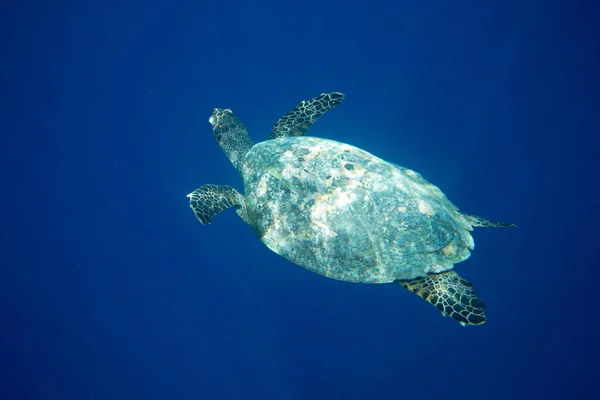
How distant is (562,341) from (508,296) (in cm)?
467

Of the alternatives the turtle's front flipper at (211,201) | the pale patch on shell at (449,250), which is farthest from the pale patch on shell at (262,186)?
the pale patch on shell at (449,250)

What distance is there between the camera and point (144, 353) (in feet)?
53.8

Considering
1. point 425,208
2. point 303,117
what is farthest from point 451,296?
point 303,117

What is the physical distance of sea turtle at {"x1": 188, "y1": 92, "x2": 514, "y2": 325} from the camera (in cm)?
498

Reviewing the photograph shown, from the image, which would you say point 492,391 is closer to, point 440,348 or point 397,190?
point 440,348

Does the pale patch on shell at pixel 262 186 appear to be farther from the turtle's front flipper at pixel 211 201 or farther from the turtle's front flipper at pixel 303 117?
the turtle's front flipper at pixel 303 117

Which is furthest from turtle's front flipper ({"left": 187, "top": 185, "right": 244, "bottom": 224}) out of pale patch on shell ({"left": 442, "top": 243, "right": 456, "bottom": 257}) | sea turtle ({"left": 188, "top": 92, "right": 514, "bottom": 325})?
pale patch on shell ({"left": 442, "top": 243, "right": 456, "bottom": 257})

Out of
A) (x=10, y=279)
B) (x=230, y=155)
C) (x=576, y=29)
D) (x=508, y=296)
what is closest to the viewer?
(x=230, y=155)

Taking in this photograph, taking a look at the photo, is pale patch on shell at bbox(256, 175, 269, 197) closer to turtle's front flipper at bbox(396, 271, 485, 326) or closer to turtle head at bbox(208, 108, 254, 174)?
turtle head at bbox(208, 108, 254, 174)

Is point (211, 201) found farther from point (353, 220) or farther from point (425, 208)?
point (425, 208)

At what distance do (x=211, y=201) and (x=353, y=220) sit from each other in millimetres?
2723

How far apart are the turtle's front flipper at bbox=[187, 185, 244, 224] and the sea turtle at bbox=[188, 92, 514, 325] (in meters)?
0.04

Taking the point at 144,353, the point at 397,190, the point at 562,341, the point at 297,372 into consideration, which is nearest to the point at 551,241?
the point at 562,341

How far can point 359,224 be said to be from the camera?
5035mm
